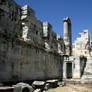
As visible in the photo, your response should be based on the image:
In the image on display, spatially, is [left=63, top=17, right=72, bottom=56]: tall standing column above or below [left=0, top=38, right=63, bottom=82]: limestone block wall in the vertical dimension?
above

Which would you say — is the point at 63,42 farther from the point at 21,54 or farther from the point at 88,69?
the point at 21,54

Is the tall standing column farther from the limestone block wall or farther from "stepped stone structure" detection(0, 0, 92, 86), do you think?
the limestone block wall

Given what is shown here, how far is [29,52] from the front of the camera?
11062mm

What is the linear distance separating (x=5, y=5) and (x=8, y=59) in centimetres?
408

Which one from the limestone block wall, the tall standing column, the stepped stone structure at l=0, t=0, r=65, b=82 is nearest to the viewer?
the limestone block wall

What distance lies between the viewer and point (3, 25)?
1055cm

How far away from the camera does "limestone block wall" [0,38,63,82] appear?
8.63m

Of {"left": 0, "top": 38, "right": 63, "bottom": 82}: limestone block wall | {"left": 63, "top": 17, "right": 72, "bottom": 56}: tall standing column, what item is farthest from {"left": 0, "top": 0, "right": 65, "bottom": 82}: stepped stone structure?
{"left": 63, "top": 17, "right": 72, "bottom": 56}: tall standing column

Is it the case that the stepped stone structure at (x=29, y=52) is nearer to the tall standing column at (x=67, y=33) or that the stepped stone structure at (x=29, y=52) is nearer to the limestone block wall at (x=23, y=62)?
the limestone block wall at (x=23, y=62)

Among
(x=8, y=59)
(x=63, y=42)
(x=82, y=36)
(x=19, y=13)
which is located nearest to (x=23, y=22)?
(x=19, y=13)

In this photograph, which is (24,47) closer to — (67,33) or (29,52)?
(29,52)

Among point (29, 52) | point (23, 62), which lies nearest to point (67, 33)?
point (29, 52)

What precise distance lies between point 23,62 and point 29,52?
1.01 meters

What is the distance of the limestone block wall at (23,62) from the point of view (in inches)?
340
